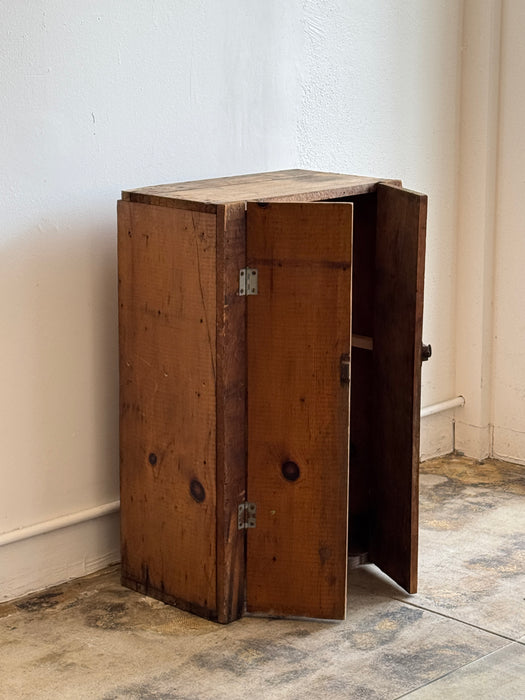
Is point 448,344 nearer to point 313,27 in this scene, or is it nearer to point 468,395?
point 468,395

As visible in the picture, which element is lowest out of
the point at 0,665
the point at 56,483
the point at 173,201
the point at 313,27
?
the point at 0,665

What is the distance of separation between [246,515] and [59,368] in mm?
751

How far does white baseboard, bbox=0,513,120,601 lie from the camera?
3352mm

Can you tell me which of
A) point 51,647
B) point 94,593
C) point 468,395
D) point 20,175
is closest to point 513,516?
point 468,395

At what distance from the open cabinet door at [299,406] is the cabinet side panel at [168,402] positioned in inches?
4.9

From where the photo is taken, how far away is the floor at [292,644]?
9.22 feet

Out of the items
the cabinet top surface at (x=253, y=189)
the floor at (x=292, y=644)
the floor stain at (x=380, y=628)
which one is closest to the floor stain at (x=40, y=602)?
the floor at (x=292, y=644)

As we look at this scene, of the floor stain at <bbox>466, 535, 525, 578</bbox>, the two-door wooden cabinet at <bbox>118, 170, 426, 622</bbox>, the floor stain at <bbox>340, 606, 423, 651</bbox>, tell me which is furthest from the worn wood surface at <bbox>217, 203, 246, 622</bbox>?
the floor stain at <bbox>466, 535, 525, 578</bbox>

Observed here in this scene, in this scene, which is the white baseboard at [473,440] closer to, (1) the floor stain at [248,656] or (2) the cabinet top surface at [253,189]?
(2) the cabinet top surface at [253,189]

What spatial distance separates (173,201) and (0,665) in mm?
1337

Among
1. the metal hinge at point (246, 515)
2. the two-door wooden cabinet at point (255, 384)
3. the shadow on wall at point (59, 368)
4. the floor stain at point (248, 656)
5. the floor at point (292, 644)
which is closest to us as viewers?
the floor at point (292, 644)

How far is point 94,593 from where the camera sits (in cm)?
340

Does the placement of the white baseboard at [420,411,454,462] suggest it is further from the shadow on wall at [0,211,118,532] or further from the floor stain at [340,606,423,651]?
the shadow on wall at [0,211,118,532]

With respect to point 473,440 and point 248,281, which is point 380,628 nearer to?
point 248,281
